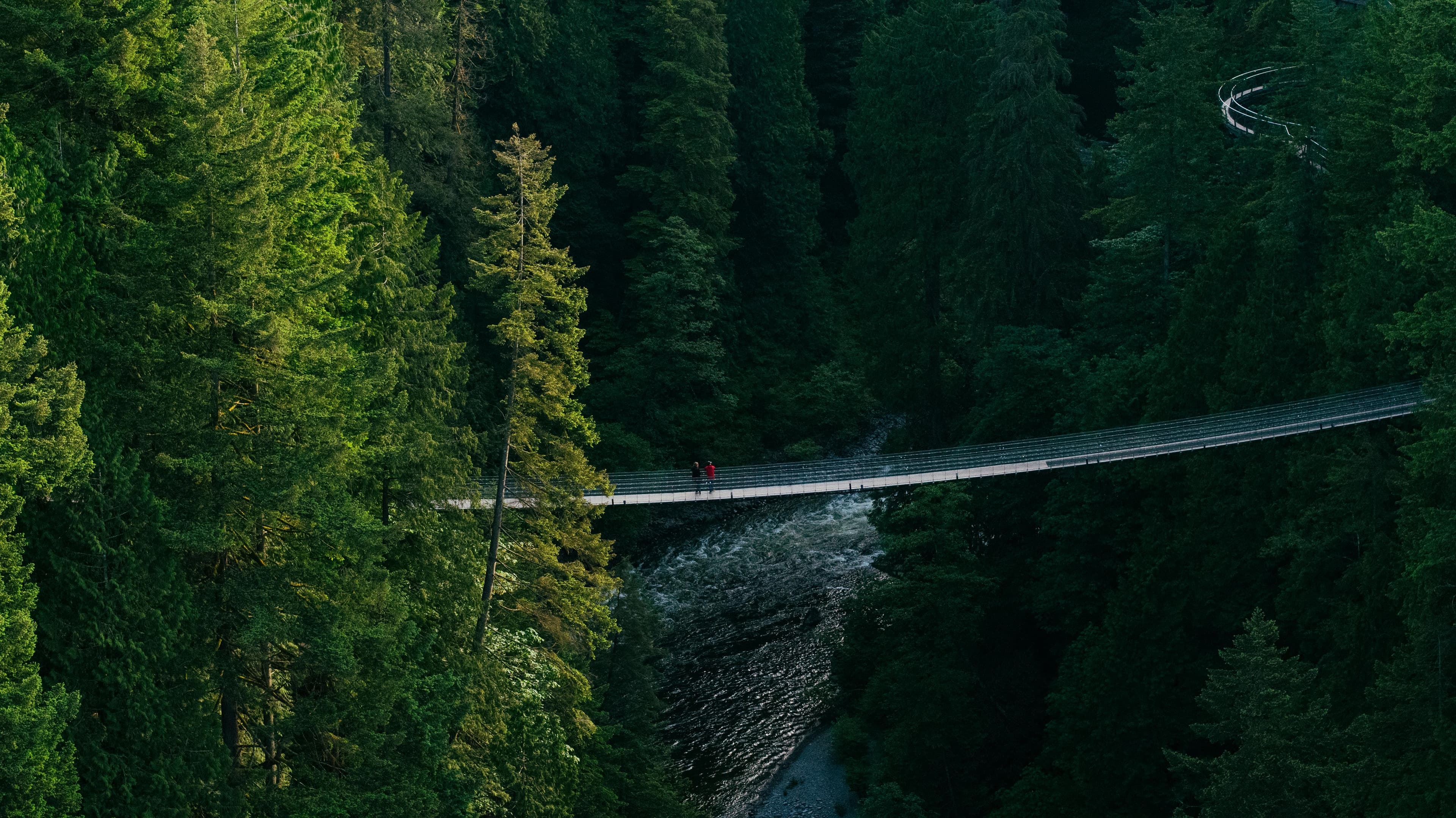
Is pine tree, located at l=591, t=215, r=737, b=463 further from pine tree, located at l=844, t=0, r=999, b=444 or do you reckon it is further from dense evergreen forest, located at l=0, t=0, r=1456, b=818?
pine tree, located at l=844, t=0, r=999, b=444

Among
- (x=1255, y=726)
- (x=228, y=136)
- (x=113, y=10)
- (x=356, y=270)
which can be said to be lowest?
(x=1255, y=726)

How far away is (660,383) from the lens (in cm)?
4388

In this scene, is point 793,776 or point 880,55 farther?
point 880,55

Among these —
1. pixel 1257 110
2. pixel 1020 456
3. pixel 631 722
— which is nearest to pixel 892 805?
pixel 631 722

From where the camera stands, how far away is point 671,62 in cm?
4562

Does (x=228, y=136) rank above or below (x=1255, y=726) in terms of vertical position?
above

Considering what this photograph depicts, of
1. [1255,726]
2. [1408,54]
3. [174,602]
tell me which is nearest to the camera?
[174,602]

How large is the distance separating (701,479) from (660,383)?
12.9 m

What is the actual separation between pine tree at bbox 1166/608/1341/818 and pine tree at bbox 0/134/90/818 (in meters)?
14.2

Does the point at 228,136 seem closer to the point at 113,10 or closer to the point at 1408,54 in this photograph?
the point at 113,10

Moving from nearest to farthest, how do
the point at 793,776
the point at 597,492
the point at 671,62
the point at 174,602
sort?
1. the point at 174,602
2. the point at 597,492
3. the point at 793,776
4. the point at 671,62

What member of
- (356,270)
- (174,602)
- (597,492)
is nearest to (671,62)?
(597,492)

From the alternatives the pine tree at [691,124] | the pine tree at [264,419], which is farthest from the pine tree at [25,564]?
the pine tree at [691,124]

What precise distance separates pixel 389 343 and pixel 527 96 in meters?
26.5
